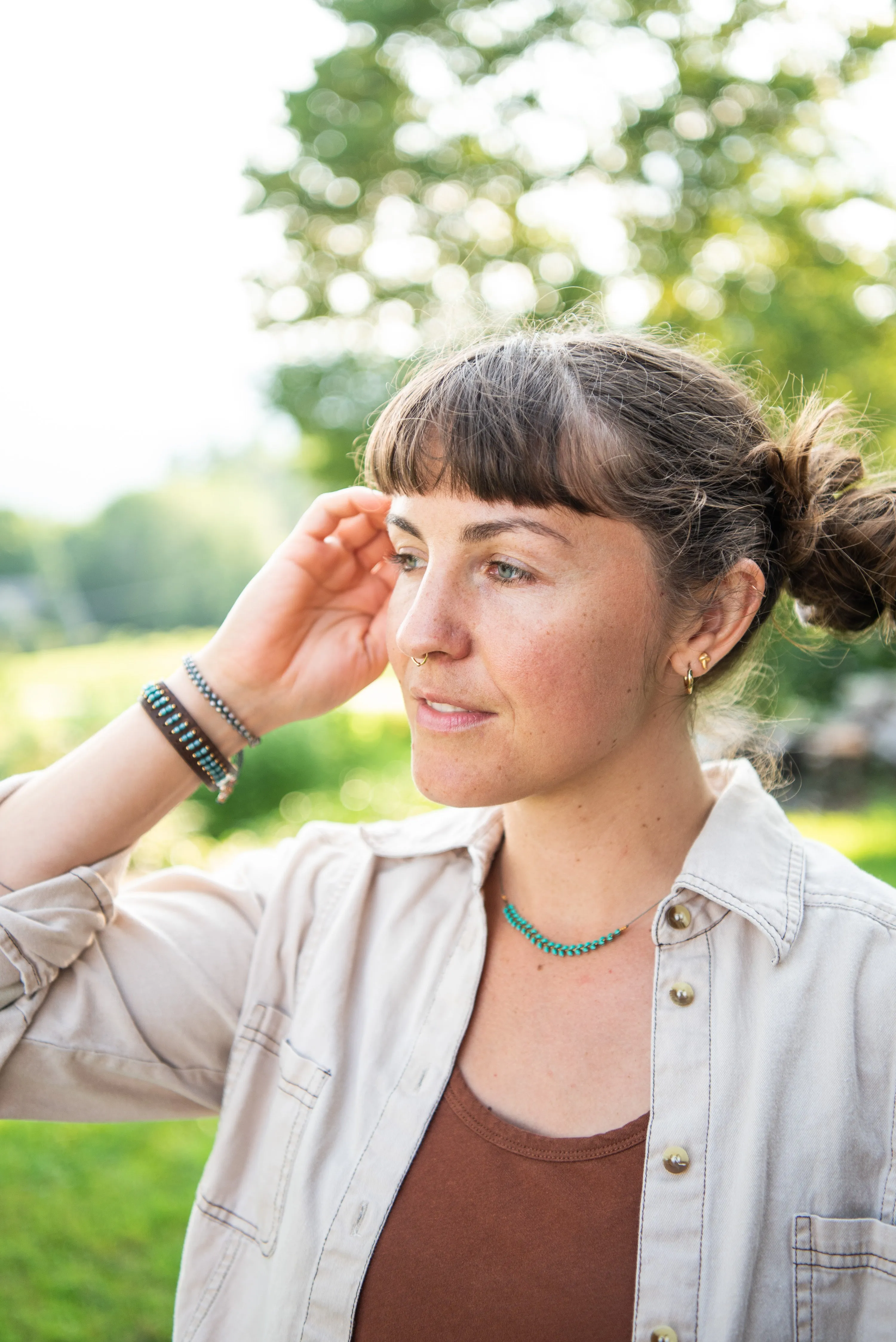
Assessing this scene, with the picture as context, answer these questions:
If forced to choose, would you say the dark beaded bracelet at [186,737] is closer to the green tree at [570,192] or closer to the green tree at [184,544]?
the green tree at [570,192]

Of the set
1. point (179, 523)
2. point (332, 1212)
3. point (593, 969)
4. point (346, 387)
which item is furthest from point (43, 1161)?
point (179, 523)

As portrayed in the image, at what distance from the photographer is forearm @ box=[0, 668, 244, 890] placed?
6.10 feet

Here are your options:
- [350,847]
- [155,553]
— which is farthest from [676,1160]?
[155,553]

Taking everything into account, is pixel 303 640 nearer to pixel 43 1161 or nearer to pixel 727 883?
pixel 727 883

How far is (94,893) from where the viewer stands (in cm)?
184

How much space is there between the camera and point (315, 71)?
37.8 ft

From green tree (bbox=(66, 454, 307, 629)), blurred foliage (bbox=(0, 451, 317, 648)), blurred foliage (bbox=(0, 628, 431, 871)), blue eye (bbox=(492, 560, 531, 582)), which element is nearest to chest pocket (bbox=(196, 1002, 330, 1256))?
blue eye (bbox=(492, 560, 531, 582))

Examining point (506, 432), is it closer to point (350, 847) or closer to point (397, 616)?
point (397, 616)

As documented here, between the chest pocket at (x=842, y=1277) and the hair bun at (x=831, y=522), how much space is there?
1.08 meters

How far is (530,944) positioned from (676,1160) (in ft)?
1.54

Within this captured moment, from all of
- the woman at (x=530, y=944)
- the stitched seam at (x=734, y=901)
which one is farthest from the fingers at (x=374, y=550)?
the stitched seam at (x=734, y=901)

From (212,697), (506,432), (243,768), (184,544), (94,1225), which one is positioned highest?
(506,432)

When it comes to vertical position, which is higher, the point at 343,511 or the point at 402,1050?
the point at 343,511

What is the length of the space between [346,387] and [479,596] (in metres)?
12.0
